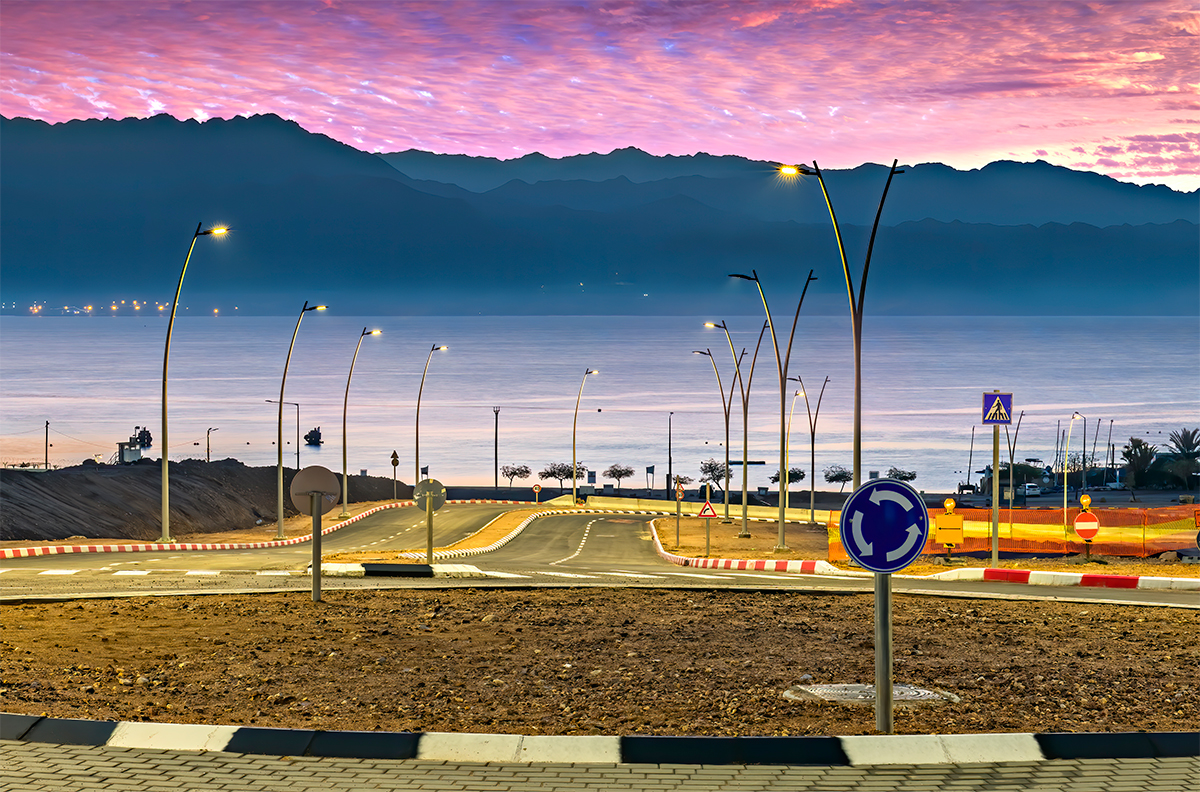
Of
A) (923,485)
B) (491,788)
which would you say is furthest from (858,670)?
(923,485)

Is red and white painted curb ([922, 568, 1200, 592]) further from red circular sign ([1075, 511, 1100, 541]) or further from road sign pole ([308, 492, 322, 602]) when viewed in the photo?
road sign pole ([308, 492, 322, 602])

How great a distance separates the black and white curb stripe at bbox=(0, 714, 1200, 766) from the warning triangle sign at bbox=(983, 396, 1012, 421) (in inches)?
595

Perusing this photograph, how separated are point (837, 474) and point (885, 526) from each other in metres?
153

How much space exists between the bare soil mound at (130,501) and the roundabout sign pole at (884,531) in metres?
41.3

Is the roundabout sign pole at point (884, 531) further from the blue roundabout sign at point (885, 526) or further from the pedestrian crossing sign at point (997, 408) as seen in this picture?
the pedestrian crossing sign at point (997, 408)

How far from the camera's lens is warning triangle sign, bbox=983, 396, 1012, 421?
2311 centimetres

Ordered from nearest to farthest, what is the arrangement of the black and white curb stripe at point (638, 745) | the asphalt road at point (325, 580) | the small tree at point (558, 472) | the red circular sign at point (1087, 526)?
the black and white curb stripe at point (638, 745)
the asphalt road at point (325, 580)
the red circular sign at point (1087, 526)
the small tree at point (558, 472)

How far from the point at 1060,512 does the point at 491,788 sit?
56.2 metres

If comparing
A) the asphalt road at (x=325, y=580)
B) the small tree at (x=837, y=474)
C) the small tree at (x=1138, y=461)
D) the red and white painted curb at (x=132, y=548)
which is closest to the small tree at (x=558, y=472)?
the small tree at (x=837, y=474)

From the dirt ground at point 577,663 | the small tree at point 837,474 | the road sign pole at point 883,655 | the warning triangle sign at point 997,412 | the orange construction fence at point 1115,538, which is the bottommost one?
the small tree at point 837,474

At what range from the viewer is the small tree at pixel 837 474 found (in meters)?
156

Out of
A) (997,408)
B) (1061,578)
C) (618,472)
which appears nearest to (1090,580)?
(1061,578)

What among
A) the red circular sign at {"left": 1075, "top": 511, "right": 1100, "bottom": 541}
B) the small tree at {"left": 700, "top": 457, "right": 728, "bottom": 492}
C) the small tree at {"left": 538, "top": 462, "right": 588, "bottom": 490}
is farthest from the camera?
the small tree at {"left": 700, "top": 457, "right": 728, "bottom": 492}

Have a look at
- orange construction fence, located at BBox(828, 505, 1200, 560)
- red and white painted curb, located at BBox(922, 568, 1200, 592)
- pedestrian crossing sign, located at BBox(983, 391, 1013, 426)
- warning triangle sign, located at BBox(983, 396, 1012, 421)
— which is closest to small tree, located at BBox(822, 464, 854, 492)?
orange construction fence, located at BBox(828, 505, 1200, 560)
